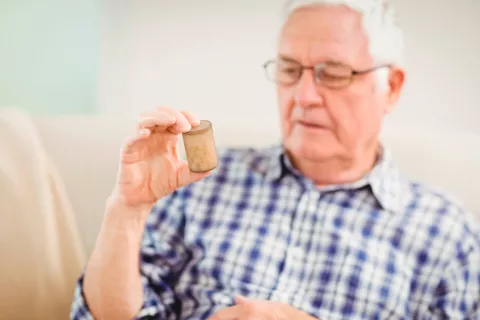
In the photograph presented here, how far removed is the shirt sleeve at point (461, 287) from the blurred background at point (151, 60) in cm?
50

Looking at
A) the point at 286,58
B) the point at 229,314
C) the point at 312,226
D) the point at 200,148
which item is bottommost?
the point at 229,314

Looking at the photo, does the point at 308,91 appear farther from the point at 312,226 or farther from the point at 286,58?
the point at 312,226

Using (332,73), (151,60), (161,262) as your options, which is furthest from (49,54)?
(332,73)

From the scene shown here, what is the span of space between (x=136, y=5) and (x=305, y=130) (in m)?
0.73

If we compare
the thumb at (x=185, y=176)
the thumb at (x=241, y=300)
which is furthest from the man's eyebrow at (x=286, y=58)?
the thumb at (x=241, y=300)

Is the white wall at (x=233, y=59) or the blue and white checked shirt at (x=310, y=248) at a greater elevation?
the white wall at (x=233, y=59)

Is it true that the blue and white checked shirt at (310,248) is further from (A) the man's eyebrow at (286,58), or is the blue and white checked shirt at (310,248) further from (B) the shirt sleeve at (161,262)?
(A) the man's eyebrow at (286,58)

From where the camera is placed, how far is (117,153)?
4.60ft

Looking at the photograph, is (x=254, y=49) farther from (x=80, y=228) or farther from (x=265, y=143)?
(x=80, y=228)

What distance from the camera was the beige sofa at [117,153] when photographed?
1354 millimetres

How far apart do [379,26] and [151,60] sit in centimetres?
72

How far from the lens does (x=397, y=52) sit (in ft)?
4.23

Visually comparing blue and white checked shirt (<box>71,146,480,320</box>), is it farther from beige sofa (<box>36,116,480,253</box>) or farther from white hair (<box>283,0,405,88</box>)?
white hair (<box>283,0,405,88</box>)

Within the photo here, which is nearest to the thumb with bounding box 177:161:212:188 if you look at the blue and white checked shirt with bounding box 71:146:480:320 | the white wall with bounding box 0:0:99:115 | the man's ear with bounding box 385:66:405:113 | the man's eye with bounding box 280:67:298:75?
the blue and white checked shirt with bounding box 71:146:480:320
